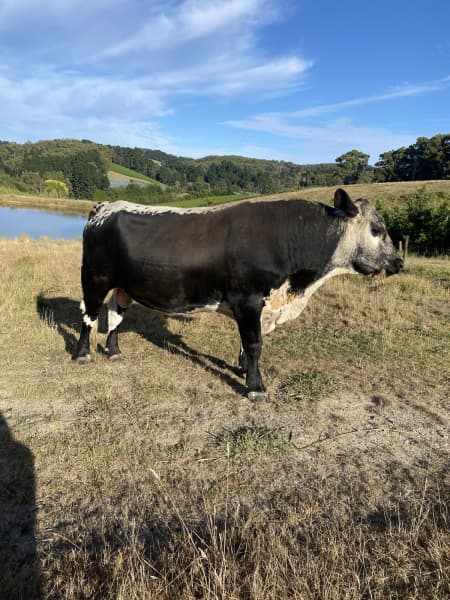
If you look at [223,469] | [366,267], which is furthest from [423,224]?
[223,469]

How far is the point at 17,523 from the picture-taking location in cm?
268

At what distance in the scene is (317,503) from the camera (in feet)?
9.46

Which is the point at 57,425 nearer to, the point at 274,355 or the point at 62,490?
the point at 62,490

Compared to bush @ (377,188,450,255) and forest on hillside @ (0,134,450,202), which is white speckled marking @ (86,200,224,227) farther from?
forest on hillside @ (0,134,450,202)

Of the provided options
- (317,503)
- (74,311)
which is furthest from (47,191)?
(317,503)

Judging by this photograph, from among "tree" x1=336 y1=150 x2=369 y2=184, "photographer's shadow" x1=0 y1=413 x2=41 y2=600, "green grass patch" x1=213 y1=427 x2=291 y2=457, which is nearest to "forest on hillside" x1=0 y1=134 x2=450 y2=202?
"tree" x1=336 y1=150 x2=369 y2=184

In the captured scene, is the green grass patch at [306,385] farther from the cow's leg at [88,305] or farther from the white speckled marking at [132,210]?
the cow's leg at [88,305]

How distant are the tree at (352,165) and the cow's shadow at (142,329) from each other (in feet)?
277

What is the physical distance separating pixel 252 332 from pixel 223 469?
1705 mm

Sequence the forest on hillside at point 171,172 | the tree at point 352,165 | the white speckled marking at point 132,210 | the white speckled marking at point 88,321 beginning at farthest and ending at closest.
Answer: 1. the tree at point 352,165
2. the forest on hillside at point 171,172
3. the white speckled marking at point 88,321
4. the white speckled marking at point 132,210

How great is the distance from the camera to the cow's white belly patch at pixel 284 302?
4.75 meters

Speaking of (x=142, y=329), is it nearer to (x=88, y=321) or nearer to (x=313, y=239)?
(x=88, y=321)

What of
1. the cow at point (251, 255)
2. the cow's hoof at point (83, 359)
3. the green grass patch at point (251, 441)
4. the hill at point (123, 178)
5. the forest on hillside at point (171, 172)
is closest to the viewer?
the green grass patch at point (251, 441)

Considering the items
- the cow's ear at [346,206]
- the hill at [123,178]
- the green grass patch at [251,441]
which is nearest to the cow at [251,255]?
the cow's ear at [346,206]
